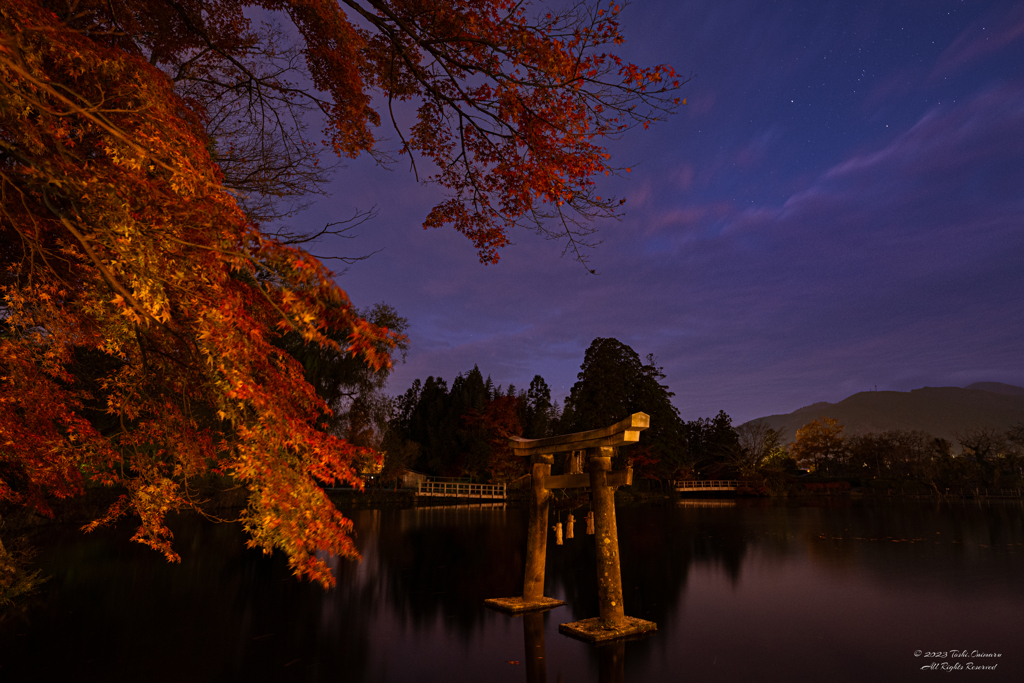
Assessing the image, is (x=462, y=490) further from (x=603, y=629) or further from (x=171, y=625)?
(x=603, y=629)

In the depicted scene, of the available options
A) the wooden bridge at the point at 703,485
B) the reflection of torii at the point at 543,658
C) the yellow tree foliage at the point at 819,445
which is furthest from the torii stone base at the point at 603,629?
the yellow tree foliage at the point at 819,445

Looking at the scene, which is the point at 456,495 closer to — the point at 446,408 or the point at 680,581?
the point at 446,408

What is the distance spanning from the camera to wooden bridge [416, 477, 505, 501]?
35000mm

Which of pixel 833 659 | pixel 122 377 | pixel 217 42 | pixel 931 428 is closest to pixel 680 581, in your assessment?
pixel 833 659

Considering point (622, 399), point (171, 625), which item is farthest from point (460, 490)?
point (171, 625)

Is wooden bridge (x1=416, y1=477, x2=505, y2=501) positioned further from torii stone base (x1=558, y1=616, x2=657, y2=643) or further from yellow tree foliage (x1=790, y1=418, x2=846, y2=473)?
yellow tree foliage (x1=790, y1=418, x2=846, y2=473)

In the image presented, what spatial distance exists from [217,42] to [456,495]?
30.9 metres

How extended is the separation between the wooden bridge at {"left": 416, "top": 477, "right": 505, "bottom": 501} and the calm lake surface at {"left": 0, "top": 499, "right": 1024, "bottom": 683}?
1754 cm

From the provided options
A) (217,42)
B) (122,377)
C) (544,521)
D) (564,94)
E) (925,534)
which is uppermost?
(217,42)

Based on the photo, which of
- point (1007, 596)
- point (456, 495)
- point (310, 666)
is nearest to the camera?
point (310, 666)

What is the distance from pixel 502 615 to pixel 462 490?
2897 centimetres

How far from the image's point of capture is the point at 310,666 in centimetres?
675

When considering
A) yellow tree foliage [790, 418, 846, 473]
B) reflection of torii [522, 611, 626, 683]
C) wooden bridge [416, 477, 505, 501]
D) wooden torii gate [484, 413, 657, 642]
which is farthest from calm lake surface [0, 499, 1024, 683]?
yellow tree foliage [790, 418, 846, 473]

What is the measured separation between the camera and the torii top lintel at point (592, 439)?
23.1 ft
